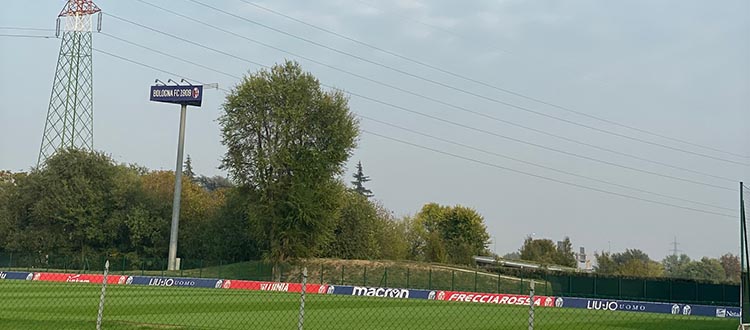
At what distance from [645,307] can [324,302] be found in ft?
52.2

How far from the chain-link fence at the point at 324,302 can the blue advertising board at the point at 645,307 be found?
2.2 inches

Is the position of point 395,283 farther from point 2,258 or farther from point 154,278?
point 2,258

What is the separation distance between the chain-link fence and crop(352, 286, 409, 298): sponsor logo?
59 mm

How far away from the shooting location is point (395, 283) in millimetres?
58844

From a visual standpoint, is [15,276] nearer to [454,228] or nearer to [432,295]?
[432,295]

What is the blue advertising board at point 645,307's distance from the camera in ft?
127

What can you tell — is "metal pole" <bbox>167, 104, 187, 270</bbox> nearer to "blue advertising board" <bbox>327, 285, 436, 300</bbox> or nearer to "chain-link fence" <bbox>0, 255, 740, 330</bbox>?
"chain-link fence" <bbox>0, 255, 740, 330</bbox>

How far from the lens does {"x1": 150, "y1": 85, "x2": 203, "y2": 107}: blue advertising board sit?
74188mm

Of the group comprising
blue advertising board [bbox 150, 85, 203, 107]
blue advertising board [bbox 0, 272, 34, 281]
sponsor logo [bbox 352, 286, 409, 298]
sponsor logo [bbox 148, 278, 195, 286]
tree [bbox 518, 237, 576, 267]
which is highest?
blue advertising board [bbox 150, 85, 203, 107]

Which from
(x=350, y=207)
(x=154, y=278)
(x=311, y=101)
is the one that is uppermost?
(x=311, y=101)

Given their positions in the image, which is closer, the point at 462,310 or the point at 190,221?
the point at 462,310

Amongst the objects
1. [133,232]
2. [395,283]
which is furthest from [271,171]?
[133,232]

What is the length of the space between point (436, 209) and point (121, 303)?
347 ft

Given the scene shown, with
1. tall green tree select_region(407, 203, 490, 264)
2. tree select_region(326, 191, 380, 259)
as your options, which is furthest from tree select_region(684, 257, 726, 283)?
tree select_region(326, 191, 380, 259)
